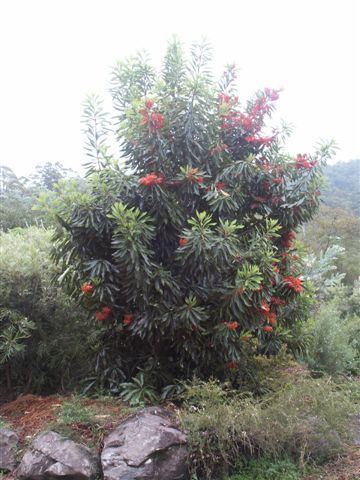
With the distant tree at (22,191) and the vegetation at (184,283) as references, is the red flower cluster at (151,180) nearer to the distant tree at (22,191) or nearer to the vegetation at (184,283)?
the vegetation at (184,283)

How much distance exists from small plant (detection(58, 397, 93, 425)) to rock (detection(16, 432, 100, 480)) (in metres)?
0.20

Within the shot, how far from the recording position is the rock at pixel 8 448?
132 inches

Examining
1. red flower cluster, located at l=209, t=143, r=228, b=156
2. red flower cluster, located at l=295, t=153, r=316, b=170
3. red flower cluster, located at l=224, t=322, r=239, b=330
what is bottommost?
red flower cluster, located at l=224, t=322, r=239, b=330

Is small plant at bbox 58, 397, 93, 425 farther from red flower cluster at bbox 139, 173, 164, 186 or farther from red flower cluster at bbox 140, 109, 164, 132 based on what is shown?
red flower cluster at bbox 140, 109, 164, 132

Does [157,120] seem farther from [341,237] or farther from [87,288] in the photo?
[341,237]

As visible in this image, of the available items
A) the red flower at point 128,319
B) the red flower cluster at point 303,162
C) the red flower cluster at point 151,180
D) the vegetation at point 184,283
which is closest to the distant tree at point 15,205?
the vegetation at point 184,283

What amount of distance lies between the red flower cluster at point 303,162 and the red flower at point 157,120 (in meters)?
1.58

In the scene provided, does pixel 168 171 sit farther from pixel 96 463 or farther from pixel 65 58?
pixel 65 58

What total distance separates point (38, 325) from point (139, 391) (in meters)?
1.50

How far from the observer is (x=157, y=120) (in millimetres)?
3895

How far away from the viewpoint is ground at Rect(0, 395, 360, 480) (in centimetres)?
338

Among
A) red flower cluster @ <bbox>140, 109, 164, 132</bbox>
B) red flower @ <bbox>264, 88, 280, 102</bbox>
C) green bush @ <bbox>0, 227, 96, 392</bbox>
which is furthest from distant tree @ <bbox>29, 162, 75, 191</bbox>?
red flower cluster @ <bbox>140, 109, 164, 132</bbox>

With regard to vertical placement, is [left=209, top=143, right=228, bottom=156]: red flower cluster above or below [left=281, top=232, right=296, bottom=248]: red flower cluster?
above

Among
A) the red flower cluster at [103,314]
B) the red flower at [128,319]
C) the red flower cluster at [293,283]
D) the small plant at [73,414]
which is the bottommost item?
the small plant at [73,414]
